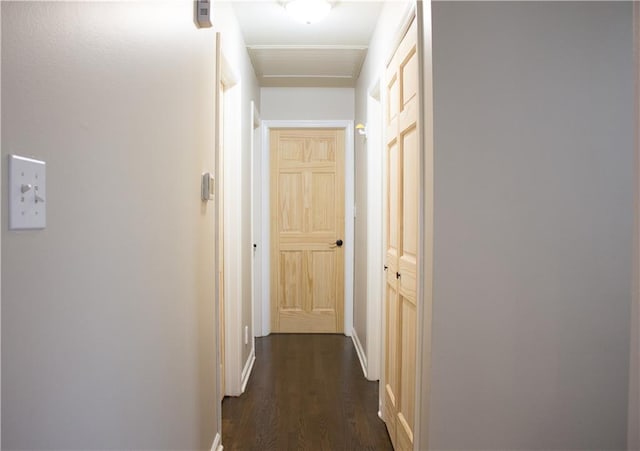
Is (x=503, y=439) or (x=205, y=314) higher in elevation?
(x=205, y=314)

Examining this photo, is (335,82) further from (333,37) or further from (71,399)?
(71,399)

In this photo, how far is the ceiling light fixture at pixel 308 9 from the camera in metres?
2.54

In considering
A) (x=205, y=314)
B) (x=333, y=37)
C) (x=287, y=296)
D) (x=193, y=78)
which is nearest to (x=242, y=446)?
(x=205, y=314)

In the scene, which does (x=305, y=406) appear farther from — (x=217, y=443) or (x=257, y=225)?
(x=257, y=225)

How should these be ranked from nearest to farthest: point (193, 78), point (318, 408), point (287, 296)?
point (193, 78) → point (318, 408) → point (287, 296)

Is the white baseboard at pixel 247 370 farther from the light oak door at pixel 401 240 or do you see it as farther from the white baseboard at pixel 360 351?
the light oak door at pixel 401 240

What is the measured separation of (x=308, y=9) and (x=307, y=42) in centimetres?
66

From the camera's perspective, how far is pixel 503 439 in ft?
5.02

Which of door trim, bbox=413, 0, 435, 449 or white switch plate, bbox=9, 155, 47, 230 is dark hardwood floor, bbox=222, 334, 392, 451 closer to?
door trim, bbox=413, 0, 435, 449

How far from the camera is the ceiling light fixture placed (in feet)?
8.34

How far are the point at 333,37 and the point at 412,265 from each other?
1998mm

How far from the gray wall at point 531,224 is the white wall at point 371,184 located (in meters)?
0.62

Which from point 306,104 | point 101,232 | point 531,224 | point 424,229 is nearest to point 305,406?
point 424,229

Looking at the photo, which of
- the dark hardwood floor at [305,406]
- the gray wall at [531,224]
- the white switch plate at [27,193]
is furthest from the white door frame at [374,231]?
the white switch plate at [27,193]
